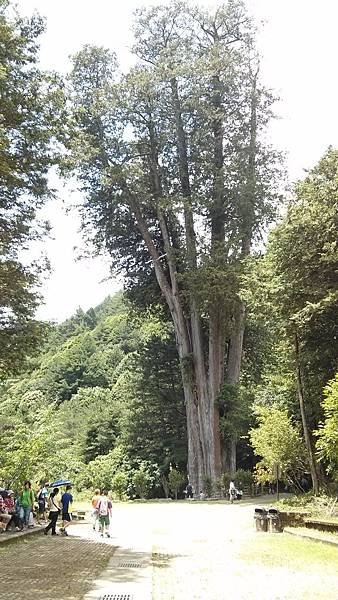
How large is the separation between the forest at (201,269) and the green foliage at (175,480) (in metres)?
0.12

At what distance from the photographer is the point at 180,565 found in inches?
410

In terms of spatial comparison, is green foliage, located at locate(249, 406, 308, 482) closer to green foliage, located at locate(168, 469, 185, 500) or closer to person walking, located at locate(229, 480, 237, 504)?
person walking, located at locate(229, 480, 237, 504)

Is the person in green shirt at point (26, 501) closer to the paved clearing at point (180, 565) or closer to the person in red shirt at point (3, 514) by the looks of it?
the person in red shirt at point (3, 514)

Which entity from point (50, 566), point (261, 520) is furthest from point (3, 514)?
point (50, 566)

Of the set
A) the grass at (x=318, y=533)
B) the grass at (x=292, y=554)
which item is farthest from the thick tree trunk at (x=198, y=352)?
the grass at (x=292, y=554)

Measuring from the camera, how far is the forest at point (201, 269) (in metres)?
21.9

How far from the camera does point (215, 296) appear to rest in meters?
29.8

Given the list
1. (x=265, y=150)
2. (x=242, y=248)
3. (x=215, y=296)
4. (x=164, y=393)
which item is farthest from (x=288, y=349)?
(x=164, y=393)

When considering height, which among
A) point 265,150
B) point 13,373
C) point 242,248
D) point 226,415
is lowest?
point 13,373

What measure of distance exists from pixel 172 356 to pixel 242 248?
12.4 metres

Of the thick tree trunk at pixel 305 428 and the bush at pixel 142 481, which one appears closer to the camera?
the thick tree trunk at pixel 305 428

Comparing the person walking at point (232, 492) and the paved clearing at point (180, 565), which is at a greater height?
the person walking at point (232, 492)

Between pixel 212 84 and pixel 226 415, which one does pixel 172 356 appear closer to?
pixel 226 415

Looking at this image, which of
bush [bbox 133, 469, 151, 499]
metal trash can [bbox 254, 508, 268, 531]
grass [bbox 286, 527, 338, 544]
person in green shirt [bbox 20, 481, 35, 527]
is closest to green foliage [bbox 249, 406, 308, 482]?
metal trash can [bbox 254, 508, 268, 531]
